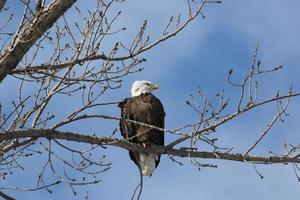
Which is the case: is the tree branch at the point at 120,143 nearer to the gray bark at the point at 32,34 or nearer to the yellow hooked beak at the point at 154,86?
the gray bark at the point at 32,34

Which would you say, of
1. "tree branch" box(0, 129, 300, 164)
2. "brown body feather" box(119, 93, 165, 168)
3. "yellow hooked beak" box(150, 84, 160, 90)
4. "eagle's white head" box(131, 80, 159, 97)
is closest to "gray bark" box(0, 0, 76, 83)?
"tree branch" box(0, 129, 300, 164)

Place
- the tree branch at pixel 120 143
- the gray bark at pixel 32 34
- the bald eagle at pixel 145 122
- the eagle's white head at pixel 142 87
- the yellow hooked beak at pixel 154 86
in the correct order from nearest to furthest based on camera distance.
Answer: the gray bark at pixel 32 34
the tree branch at pixel 120 143
the bald eagle at pixel 145 122
the eagle's white head at pixel 142 87
the yellow hooked beak at pixel 154 86

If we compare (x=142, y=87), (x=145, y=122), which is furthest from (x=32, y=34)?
(x=142, y=87)

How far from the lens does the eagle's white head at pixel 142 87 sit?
753cm

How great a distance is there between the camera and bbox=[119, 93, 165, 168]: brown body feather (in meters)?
6.38

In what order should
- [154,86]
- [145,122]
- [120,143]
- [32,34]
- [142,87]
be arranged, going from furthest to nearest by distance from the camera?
[154,86], [142,87], [145,122], [120,143], [32,34]

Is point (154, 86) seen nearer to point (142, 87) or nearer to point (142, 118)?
point (142, 87)

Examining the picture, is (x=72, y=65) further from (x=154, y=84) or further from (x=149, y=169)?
(x=154, y=84)

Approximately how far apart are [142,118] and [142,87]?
1.06m

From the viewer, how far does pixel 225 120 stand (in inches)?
164

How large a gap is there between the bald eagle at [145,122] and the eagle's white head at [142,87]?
0.54 feet

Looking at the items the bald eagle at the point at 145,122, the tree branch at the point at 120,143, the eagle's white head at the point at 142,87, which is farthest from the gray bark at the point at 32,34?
the eagle's white head at the point at 142,87

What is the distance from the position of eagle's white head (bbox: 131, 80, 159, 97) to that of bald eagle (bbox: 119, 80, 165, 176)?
0.16m

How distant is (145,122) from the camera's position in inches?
262
